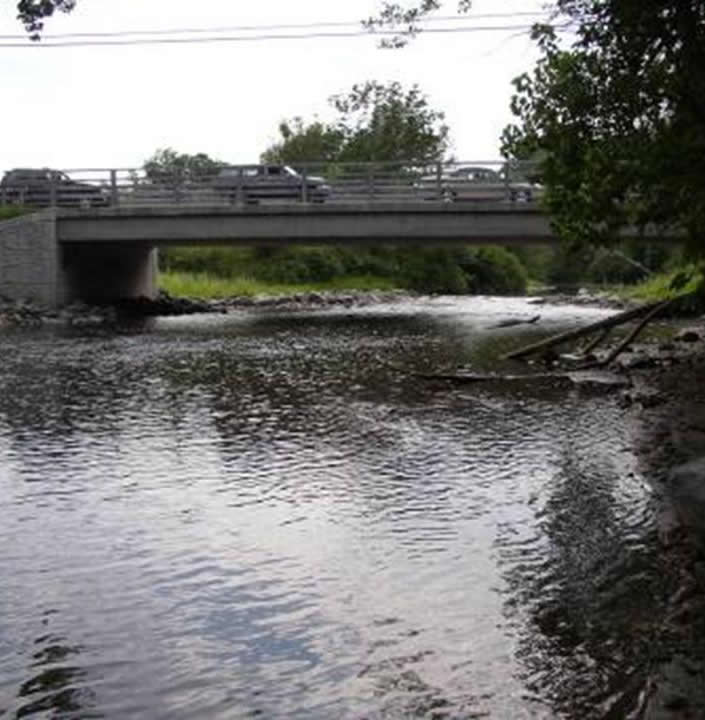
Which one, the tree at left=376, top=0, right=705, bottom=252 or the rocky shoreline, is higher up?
the tree at left=376, top=0, right=705, bottom=252

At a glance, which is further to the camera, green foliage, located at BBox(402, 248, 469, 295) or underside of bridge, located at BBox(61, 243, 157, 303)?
green foliage, located at BBox(402, 248, 469, 295)

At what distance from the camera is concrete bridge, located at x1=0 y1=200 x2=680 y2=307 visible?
45.2m

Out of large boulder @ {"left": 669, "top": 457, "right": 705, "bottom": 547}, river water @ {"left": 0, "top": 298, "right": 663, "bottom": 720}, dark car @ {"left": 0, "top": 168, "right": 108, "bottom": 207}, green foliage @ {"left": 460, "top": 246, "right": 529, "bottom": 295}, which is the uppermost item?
dark car @ {"left": 0, "top": 168, "right": 108, "bottom": 207}

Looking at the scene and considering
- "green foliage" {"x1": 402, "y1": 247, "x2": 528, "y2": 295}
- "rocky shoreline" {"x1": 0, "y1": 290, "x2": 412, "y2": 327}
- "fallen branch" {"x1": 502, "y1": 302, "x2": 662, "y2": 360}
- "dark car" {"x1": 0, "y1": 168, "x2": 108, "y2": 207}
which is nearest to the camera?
"fallen branch" {"x1": 502, "y1": 302, "x2": 662, "y2": 360}

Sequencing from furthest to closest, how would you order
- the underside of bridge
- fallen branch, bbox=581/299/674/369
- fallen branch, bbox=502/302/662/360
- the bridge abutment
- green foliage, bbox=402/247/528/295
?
green foliage, bbox=402/247/528/295, the underside of bridge, the bridge abutment, fallen branch, bbox=502/302/662/360, fallen branch, bbox=581/299/674/369

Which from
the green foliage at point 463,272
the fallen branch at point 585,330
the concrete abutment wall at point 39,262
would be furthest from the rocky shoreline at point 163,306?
the fallen branch at point 585,330

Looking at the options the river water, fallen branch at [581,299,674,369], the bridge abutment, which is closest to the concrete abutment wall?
the bridge abutment

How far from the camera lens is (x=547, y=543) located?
10.8 m

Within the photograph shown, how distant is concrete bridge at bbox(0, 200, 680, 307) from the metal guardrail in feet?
2.18

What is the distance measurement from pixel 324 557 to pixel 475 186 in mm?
35678

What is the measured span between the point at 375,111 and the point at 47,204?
61.7 m

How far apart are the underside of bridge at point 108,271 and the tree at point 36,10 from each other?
34995mm

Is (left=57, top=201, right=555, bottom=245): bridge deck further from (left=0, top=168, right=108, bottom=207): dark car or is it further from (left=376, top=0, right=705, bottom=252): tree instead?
(left=376, top=0, right=705, bottom=252): tree

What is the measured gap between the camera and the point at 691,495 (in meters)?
10.7
